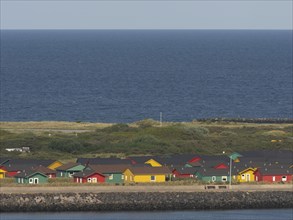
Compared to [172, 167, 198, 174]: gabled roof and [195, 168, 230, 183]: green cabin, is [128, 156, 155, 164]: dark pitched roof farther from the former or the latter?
[195, 168, 230, 183]: green cabin

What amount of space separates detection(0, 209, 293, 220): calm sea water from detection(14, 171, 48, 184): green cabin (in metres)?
8.02

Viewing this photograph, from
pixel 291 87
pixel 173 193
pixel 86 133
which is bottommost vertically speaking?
pixel 173 193

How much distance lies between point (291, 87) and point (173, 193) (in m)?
102

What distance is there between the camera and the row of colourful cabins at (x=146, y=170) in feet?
223

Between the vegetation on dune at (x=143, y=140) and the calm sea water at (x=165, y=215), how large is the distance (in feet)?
60.9

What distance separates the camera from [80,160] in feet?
241

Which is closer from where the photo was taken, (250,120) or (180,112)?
(250,120)

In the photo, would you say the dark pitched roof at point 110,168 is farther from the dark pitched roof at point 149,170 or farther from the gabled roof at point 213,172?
the gabled roof at point 213,172

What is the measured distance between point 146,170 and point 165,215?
391 inches

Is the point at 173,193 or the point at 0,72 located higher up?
the point at 0,72

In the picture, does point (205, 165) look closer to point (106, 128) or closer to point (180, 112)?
point (106, 128)

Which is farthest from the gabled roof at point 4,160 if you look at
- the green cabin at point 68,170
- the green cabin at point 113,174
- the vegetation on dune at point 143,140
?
the green cabin at point 113,174

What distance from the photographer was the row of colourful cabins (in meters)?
67.9

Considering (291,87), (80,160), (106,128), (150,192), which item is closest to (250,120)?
(106,128)
